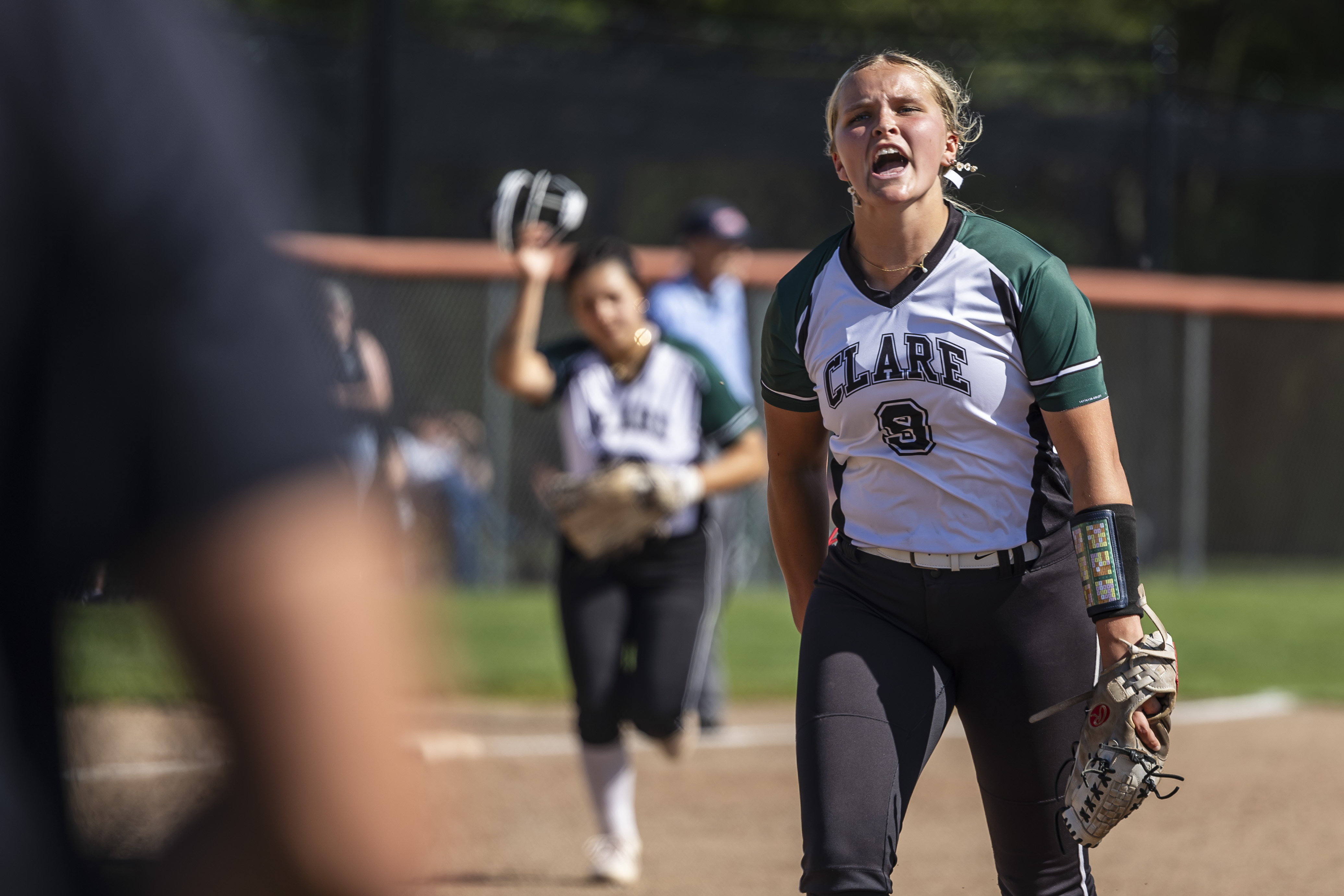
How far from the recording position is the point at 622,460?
551 cm

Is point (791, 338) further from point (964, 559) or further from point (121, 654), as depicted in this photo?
point (121, 654)

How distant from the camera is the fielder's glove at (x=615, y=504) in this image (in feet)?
16.9

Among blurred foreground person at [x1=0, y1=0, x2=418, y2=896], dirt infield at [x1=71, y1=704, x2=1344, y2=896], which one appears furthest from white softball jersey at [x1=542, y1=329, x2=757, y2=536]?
blurred foreground person at [x1=0, y1=0, x2=418, y2=896]

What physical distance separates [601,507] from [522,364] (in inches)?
29.6

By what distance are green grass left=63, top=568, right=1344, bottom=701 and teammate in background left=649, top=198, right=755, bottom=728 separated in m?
1.20

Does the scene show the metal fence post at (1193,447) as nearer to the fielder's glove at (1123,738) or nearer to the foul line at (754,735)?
the foul line at (754,735)

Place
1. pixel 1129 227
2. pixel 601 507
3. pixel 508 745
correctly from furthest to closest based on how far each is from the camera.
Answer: pixel 1129 227 < pixel 508 745 < pixel 601 507

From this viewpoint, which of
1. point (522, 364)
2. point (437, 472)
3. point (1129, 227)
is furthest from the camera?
point (1129, 227)

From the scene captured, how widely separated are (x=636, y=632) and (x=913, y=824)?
4.91 ft

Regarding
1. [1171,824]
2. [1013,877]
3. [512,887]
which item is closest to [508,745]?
[512,887]

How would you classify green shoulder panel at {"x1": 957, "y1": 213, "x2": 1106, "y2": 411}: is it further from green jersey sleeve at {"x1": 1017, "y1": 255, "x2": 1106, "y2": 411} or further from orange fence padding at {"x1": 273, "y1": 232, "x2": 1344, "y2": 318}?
orange fence padding at {"x1": 273, "y1": 232, "x2": 1344, "y2": 318}

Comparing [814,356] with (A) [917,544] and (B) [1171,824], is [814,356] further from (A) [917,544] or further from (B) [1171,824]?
(B) [1171,824]

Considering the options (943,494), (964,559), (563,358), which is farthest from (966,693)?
(563,358)

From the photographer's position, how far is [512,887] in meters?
5.19
